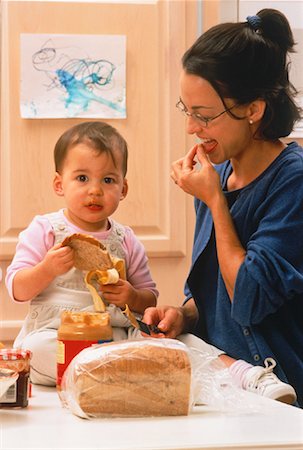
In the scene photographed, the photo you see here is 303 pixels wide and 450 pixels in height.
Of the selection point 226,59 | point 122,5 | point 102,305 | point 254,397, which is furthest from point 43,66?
point 254,397

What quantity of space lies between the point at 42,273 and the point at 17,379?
47 centimetres

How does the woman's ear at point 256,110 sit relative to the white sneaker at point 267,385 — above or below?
above

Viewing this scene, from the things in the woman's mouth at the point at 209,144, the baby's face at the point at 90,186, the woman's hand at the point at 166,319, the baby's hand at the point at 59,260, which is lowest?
the woman's hand at the point at 166,319

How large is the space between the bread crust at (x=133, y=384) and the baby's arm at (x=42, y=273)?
46 centimetres

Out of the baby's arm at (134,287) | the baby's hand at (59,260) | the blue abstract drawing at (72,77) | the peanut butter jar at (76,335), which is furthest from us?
the blue abstract drawing at (72,77)

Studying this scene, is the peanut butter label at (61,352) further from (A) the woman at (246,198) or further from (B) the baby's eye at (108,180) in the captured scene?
(B) the baby's eye at (108,180)

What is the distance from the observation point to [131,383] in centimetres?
91

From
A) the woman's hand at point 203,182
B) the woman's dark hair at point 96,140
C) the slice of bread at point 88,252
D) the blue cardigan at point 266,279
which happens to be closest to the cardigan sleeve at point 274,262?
the blue cardigan at point 266,279

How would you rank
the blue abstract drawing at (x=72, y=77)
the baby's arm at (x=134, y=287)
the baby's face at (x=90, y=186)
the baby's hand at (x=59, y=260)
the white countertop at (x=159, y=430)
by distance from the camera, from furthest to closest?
the blue abstract drawing at (x=72, y=77)
the baby's face at (x=90, y=186)
the baby's arm at (x=134, y=287)
the baby's hand at (x=59, y=260)
the white countertop at (x=159, y=430)

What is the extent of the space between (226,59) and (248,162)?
21cm

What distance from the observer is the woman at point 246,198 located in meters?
1.41

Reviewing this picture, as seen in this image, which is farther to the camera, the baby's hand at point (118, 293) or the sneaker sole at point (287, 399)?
the baby's hand at point (118, 293)

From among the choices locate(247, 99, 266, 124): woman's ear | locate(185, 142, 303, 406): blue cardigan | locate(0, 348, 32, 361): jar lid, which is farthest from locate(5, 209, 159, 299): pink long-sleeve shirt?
locate(0, 348, 32, 361): jar lid

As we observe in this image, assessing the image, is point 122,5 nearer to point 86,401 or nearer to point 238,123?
point 238,123
